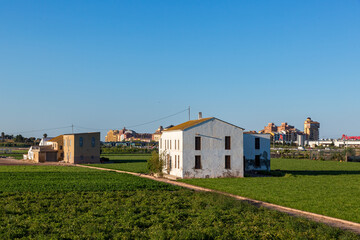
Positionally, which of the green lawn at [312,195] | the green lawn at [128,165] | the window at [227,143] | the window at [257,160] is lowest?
the green lawn at [312,195]

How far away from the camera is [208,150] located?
45.3m

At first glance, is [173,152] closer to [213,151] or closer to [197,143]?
[197,143]

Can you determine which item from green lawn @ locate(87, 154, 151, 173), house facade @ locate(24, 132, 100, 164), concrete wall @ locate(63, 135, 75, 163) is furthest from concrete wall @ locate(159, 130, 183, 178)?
concrete wall @ locate(63, 135, 75, 163)

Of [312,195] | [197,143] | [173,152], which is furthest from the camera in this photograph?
[173,152]

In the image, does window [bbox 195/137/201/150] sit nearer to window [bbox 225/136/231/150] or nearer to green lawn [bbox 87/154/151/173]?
window [bbox 225/136/231/150]

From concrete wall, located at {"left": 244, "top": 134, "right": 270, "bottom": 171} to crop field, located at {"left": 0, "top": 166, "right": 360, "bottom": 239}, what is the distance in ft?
78.0

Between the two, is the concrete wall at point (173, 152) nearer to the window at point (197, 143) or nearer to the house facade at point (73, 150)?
the window at point (197, 143)

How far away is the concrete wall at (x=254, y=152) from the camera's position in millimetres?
53250

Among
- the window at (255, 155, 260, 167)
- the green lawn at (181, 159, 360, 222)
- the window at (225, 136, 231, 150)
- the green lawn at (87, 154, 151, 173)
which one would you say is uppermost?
the window at (225, 136, 231, 150)

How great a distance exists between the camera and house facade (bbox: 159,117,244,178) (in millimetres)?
44656

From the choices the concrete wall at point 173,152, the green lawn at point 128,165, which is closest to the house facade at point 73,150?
the green lawn at point 128,165

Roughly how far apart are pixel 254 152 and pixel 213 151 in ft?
33.5

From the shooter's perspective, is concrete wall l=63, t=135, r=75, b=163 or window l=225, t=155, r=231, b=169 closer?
window l=225, t=155, r=231, b=169

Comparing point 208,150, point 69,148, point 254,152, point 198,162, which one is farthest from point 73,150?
point 208,150
